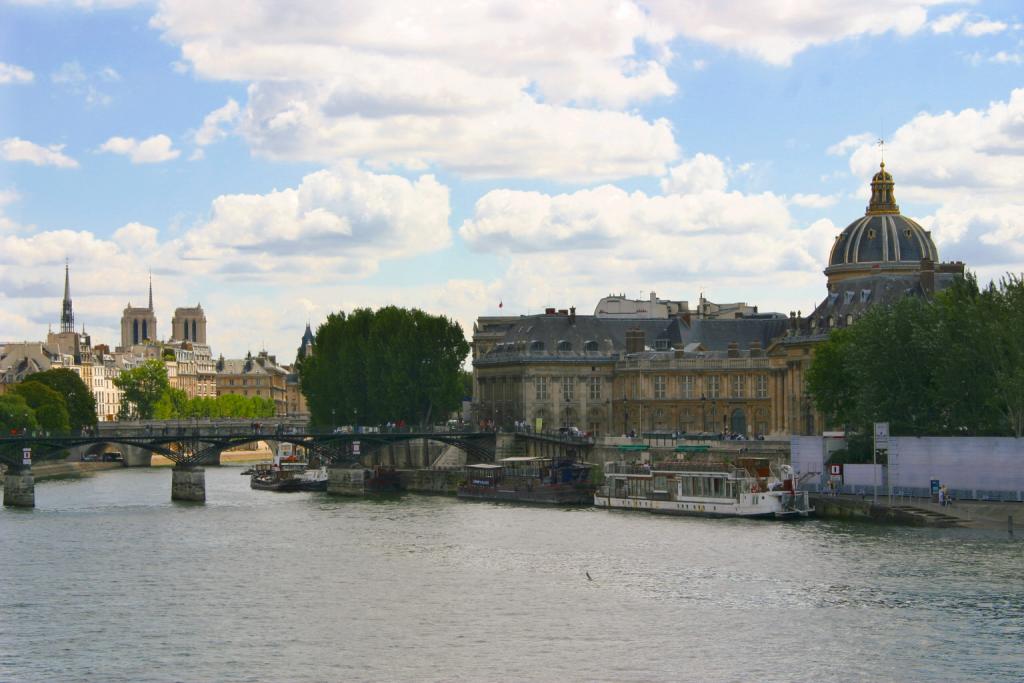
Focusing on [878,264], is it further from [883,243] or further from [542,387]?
[542,387]

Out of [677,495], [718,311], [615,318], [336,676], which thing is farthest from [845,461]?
[718,311]

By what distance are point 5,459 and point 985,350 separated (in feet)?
178

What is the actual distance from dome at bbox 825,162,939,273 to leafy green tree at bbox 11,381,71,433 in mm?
69515

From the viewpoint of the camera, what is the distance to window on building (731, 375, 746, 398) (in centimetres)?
14600

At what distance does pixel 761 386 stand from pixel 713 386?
392 cm

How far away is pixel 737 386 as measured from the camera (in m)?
146

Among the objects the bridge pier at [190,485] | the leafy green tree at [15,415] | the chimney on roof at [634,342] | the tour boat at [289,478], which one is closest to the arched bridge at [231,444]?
the bridge pier at [190,485]

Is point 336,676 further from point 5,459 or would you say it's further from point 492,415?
point 492,415

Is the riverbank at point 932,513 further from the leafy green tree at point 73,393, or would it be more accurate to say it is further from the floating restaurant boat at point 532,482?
the leafy green tree at point 73,393

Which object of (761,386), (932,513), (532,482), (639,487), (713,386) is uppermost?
(713,386)

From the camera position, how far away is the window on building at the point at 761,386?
476 feet

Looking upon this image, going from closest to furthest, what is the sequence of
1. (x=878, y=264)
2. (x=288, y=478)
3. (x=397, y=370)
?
1. (x=288, y=478)
2. (x=878, y=264)
3. (x=397, y=370)

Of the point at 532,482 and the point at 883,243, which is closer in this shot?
the point at 532,482

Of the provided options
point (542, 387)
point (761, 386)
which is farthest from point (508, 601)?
point (542, 387)
